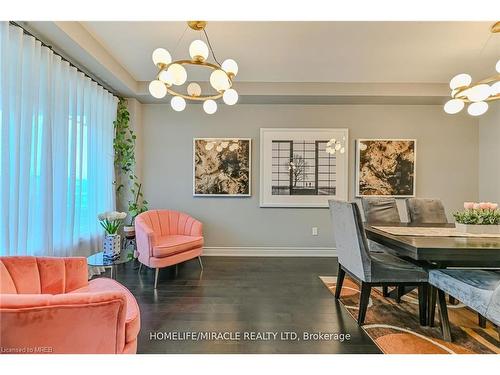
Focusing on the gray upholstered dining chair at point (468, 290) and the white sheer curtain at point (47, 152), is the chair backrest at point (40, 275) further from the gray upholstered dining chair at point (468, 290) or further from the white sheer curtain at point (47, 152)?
the gray upholstered dining chair at point (468, 290)

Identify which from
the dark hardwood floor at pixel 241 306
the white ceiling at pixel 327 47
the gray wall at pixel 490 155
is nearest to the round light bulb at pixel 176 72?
the white ceiling at pixel 327 47

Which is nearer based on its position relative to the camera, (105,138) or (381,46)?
(381,46)

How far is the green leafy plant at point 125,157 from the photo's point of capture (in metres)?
4.13

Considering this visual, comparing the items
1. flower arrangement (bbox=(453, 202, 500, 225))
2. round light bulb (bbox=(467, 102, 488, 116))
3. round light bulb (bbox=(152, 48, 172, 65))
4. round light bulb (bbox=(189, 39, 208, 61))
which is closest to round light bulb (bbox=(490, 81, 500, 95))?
round light bulb (bbox=(467, 102, 488, 116))

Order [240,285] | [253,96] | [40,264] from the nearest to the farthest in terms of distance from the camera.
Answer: [40,264] → [240,285] → [253,96]

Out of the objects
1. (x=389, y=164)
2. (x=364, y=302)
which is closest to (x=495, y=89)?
(x=389, y=164)

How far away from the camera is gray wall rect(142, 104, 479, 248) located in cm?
452

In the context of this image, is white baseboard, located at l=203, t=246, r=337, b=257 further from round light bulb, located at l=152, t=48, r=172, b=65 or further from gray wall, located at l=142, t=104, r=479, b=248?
round light bulb, located at l=152, t=48, r=172, b=65

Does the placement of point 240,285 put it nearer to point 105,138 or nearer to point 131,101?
point 105,138

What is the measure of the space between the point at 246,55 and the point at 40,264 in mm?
2819

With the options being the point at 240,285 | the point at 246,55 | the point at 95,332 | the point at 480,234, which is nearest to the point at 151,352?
the point at 95,332

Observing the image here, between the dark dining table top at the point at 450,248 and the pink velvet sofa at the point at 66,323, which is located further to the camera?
the dark dining table top at the point at 450,248

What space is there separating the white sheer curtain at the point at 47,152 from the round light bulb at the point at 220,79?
1.58 meters
